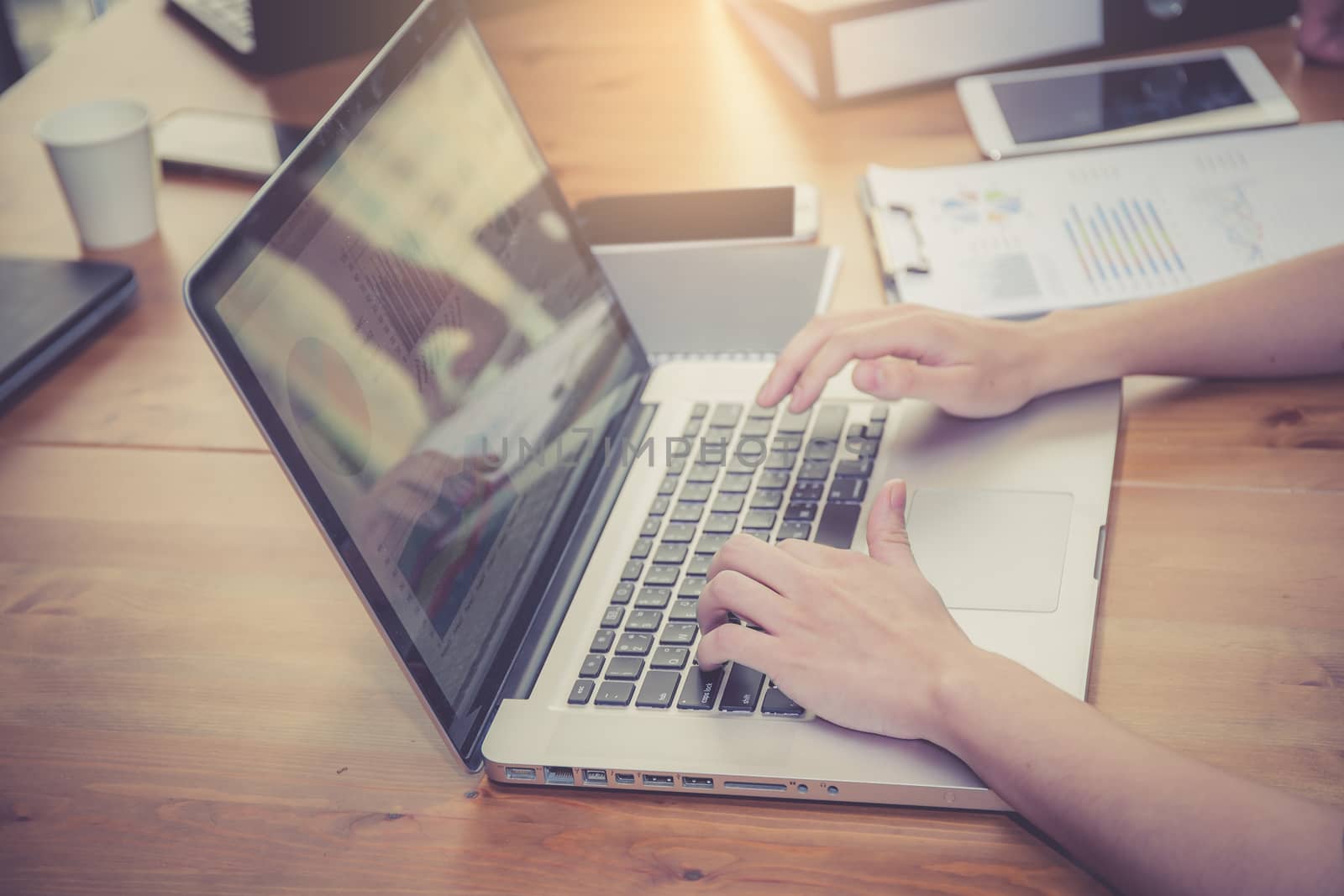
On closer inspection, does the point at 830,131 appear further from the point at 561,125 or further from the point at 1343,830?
the point at 1343,830

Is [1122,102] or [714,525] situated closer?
[714,525]

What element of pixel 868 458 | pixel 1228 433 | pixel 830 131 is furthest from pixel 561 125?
pixel 1228 433

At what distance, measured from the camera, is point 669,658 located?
0.68 m

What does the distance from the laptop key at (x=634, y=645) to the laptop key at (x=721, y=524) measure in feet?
0.33

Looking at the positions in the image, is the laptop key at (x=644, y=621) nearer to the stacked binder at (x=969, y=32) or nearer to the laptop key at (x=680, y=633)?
the laptop key at (x=680, y=633)

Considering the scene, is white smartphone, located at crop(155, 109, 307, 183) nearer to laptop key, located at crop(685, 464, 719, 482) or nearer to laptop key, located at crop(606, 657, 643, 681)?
laptop key, located at crop(685, 464, 719, 482)

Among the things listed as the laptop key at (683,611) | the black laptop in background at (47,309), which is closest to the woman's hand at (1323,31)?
the laptop key at (683,611)

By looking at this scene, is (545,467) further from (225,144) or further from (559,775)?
(225,144)

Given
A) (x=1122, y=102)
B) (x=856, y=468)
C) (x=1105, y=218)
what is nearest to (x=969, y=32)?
(x=1122, y=102)

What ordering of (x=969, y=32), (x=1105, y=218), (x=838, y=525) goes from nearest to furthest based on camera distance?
(x=838, y=525) < (x=1105, y=218) < (x=969, y=32)

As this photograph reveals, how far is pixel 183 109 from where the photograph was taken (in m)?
1.40

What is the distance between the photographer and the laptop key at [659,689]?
25.7 inches

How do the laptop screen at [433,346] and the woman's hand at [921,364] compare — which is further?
the woman's hand at [921,364]

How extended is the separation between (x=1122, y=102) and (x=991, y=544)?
0.61 m
